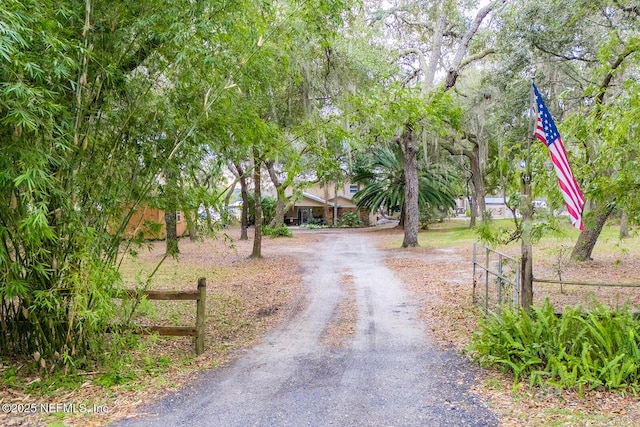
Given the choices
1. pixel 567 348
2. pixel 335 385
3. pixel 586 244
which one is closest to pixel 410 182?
pixel 586 244

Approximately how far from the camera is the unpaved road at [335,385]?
12.1 feet

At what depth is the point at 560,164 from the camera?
448 cm

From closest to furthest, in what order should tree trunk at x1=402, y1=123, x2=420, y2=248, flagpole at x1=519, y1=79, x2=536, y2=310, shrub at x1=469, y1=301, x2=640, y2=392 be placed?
shrub at x1=469, y1=301, x2=640, y2=392 → flagpole at x1=519, y1=79, x2=536, y2=310 → tree trunk at x1=402, y1=123, x2=420, y2=248

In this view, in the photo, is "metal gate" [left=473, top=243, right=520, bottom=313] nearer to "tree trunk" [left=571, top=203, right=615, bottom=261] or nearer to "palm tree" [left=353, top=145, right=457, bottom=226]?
"tree trunk" [left=571, top=203, right=615, bottom=261]

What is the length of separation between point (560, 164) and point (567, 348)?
6.09ft

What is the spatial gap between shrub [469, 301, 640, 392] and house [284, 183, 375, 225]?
3147 cm

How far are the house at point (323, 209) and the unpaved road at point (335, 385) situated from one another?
30.0 m

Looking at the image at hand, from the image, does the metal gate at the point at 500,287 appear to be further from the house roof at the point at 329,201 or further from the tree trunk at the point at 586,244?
the house roof at the point at 329,201

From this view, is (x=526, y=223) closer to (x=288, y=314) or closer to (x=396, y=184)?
(x=288, y=314)

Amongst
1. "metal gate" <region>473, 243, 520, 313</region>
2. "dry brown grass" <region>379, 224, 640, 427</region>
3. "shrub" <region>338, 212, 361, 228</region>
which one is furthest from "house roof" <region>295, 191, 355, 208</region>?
"metal gate" <region>473, 243, 520, 313</region>

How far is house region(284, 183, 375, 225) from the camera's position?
3709 centimetres

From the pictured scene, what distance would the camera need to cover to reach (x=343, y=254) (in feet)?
53.2

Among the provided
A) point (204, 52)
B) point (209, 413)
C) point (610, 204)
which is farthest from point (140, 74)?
point (610, 204)

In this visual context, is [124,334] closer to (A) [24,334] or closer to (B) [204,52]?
(A) [24,334]
